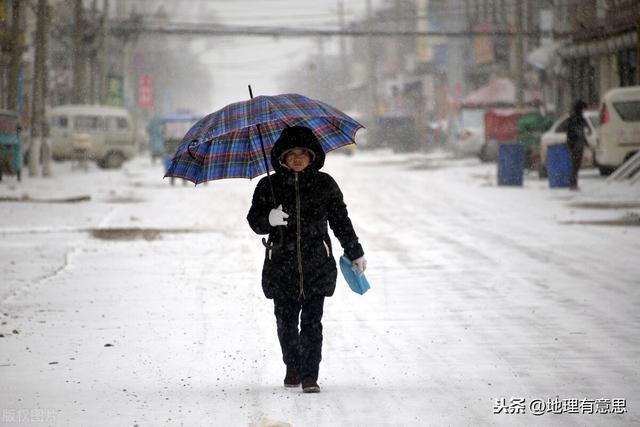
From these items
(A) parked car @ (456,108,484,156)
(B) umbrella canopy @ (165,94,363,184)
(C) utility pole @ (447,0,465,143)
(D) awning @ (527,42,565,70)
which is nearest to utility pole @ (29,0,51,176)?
(A) parked car @ (456,108,484,156)

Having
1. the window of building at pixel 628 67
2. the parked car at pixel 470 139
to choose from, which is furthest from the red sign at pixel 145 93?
the window of building at pixel 628 67

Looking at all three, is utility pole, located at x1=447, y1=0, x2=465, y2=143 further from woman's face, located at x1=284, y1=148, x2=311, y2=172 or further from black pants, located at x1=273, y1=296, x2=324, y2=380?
woman's face, located at x1=284, y1=148, x2=311, y2=172

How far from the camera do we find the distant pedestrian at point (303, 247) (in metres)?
6.84

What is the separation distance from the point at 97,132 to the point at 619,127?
76.1ft

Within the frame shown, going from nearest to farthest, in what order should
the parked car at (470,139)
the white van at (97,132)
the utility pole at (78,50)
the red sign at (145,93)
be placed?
the white van at (97,132), the utility pole at (78,50), the parked car at (470,139), the red sign at (145,93)

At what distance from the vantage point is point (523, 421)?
6.05 metres

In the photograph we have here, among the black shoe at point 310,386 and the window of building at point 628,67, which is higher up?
the window of building at point 628,67

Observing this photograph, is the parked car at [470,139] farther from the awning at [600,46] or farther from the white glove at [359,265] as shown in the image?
the white glove at [359,265]

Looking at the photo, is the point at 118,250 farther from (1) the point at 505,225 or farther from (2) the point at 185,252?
(1) the point at 505,225

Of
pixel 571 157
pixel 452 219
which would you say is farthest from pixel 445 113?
pixel 452 219

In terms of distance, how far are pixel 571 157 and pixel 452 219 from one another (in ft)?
23.3

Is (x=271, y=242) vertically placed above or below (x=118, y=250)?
above

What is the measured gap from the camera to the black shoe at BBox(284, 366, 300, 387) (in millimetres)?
6980

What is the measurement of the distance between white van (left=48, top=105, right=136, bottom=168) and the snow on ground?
2572cm
